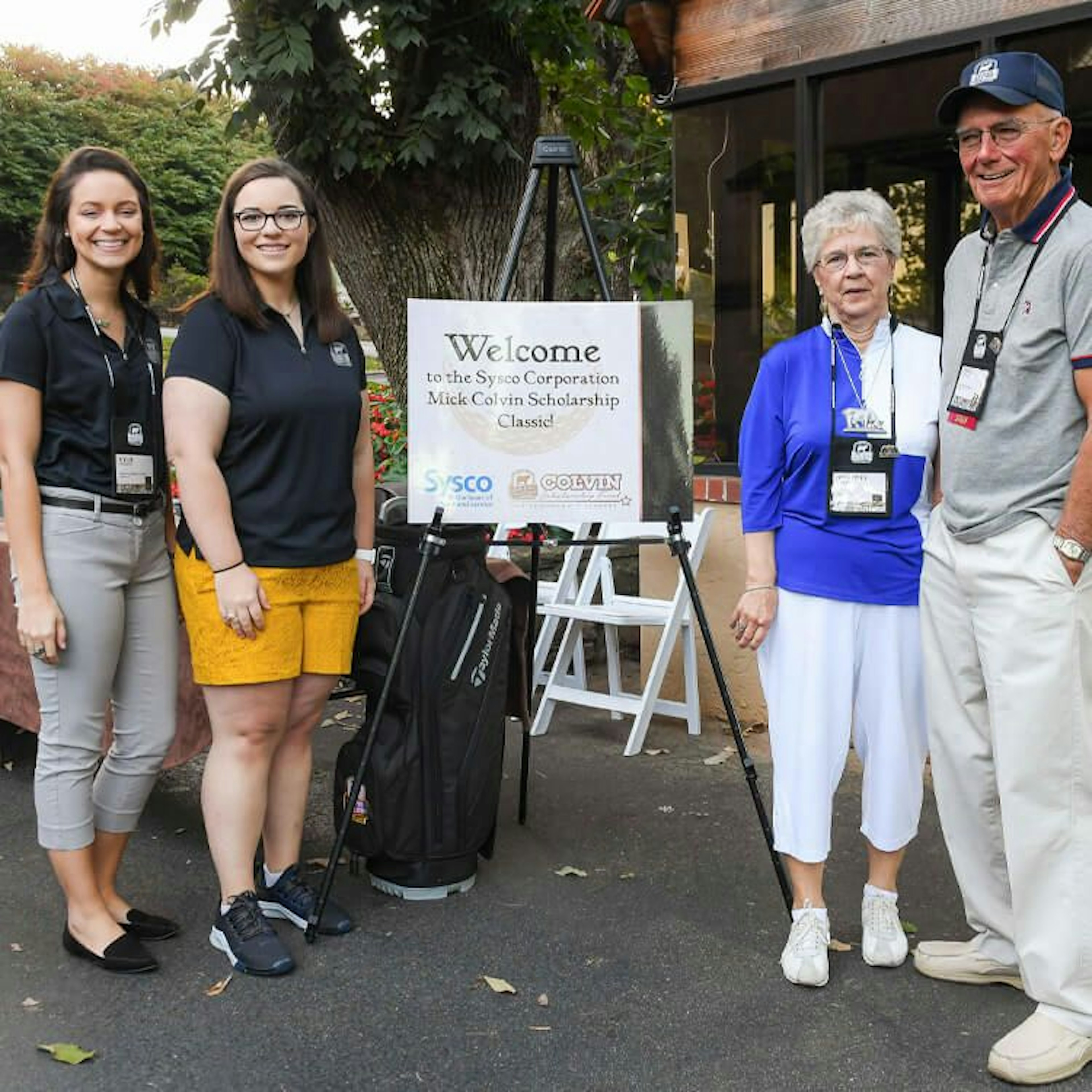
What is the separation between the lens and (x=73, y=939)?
3.38 meters

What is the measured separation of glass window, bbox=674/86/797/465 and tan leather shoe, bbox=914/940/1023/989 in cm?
Result: 273

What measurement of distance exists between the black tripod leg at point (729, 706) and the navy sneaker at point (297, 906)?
1.17m

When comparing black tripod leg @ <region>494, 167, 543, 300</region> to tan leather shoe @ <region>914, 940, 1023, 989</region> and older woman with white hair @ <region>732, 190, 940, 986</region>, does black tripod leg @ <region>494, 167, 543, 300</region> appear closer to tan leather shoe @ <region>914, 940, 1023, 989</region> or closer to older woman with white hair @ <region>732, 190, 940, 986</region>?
Answer: older woman with white hair @ <region>732, 190, 940, 986</region>

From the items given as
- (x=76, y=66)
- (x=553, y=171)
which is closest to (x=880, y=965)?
(x=553, y=171)

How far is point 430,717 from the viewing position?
361cm

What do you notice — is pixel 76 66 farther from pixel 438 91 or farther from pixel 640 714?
pixel 640 714

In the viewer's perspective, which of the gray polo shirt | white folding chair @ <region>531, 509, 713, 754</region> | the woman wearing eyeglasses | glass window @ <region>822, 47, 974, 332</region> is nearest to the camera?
the gray polo shirt

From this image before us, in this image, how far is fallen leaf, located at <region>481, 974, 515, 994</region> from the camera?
3180 millimetres

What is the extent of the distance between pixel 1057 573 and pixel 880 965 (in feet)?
3.80

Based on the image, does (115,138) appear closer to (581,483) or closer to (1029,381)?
(581,483)

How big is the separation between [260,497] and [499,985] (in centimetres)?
136

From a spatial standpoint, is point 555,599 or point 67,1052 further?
point 555,599

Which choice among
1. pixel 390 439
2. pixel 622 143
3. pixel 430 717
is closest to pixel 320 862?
pixel 430 717

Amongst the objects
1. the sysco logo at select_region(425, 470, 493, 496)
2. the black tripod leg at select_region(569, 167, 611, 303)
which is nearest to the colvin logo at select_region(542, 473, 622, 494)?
the sysco logo at select_region(425, 470, 493, 496)
